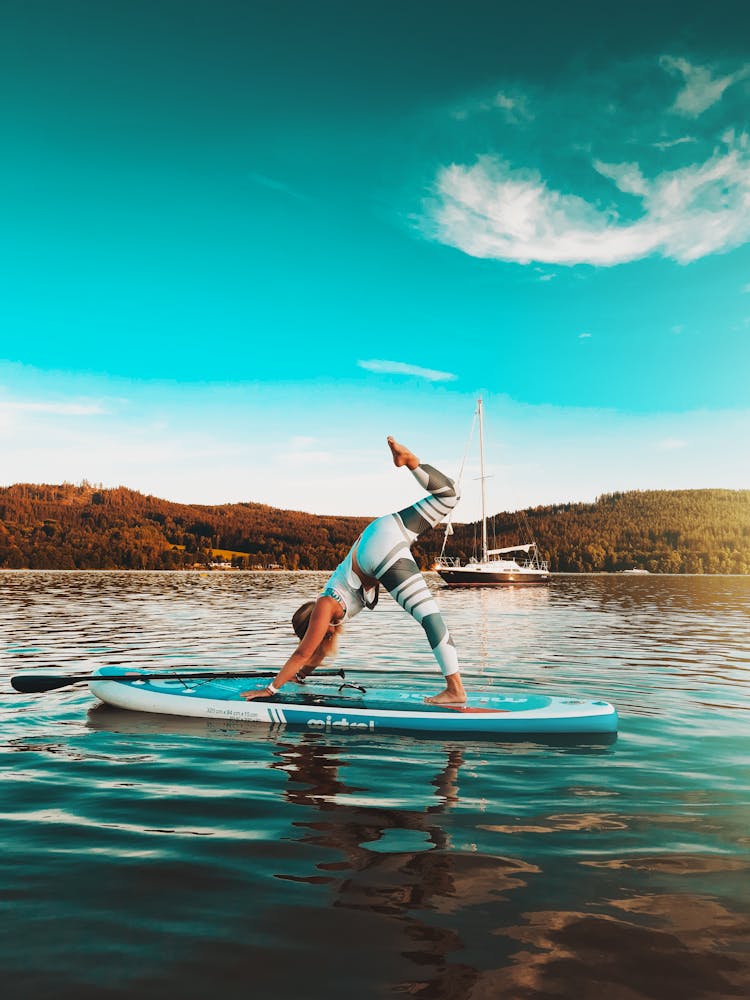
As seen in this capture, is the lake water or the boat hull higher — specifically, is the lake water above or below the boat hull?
above

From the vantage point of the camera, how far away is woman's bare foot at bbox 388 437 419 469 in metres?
Result: 9.14

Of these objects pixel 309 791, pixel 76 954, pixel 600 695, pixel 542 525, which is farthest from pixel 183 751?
pixel 542 525

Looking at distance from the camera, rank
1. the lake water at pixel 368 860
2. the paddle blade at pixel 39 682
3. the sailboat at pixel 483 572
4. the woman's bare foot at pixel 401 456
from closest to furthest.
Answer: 1. the lake water at pixel 368 860
2. the woman's bare foot at pixel 401 456
3. the paddle blade at pixel 39 682
4. the sailboat at pixel 483 572

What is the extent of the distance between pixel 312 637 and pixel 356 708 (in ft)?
3.53

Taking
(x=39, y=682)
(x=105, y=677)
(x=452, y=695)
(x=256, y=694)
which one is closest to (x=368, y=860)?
(x=452, y=695)

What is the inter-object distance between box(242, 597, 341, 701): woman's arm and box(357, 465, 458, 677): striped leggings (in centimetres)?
67

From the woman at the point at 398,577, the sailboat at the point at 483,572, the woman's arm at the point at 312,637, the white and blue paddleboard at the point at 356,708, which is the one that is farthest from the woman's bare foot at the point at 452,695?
the sailboat at the point at 483,572

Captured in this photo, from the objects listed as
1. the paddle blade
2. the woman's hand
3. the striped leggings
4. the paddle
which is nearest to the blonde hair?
the woman's hand

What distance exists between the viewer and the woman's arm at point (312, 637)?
955cm

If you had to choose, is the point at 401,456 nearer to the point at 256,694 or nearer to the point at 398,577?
the point at 398,577

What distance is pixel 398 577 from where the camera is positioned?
9406mm

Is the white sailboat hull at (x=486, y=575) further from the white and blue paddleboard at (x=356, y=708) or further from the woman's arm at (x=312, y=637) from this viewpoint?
the woman's arm at (x=312, y=637)

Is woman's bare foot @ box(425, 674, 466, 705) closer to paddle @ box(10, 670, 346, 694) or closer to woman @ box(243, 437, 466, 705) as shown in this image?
woman @ box(243, 437, 466, 705)

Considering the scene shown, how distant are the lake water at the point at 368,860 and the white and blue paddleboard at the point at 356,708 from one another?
238 mm
